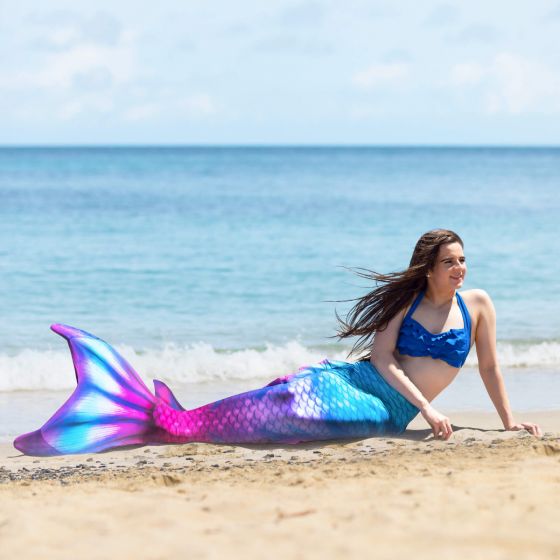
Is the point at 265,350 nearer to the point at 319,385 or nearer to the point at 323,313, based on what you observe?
the point at 323,313

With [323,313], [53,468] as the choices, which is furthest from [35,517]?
[323,313]

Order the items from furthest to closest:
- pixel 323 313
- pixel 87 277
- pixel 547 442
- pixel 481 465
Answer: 1. pixel 87 277
2. pixel 323 313
3. pixel 547 442
4. pixel 481 465

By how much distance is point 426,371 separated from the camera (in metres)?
5.73

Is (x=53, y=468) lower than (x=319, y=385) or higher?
lower

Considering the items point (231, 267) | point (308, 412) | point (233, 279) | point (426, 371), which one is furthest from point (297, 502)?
point (231, 267)

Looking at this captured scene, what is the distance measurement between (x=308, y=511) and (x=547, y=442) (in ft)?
6.00

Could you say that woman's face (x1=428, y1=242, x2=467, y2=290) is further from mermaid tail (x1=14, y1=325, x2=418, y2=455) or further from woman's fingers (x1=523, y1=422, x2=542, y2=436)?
woman's fingers (x1=523, y1=422, x2=542, y2=436)

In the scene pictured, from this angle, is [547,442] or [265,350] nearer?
[547,442]

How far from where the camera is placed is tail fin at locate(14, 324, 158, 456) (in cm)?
571

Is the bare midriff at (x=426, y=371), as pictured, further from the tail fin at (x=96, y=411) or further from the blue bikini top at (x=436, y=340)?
the tail fin at (x=96, y=411)

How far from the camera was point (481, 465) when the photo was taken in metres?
4.75

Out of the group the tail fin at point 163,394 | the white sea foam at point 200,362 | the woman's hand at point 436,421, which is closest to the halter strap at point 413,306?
the woman's hand at point 436,421

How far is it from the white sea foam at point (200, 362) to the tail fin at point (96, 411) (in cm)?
273

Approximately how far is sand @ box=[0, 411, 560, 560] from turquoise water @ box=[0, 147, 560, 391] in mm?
2956
